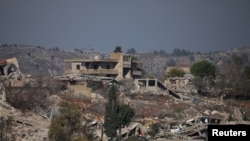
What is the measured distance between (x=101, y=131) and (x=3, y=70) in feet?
68.5

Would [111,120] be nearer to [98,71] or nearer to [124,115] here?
[124,115]

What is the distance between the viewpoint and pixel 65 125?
97.0 feet

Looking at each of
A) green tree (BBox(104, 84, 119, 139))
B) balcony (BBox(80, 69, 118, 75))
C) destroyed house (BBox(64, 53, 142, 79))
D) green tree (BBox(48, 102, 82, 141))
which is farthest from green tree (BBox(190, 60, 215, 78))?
green tree (BBox(48, 102, 82, 141))

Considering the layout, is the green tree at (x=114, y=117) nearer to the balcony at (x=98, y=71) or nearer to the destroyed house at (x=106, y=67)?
the balcony at (x=98, y=71)

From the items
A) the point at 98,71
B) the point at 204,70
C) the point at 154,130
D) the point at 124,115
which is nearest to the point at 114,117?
the point at 124,115

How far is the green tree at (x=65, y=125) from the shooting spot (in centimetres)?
2859

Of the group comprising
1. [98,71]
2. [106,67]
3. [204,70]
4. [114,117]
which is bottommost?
[114,117]

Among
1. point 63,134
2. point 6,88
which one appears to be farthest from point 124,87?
point 63,134

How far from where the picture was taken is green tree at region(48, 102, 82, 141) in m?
28.6

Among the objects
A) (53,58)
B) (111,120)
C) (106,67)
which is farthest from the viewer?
(53,58)

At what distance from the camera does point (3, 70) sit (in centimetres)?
Answer: 5153

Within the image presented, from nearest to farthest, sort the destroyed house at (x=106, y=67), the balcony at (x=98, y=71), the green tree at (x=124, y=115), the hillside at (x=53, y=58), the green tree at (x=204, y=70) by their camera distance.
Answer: the green tree at (x=124, y=115) → the balcony at (x=98, y=71) → the destroyed house at (x=106, y=67) → the green tree at (x=204, y=70) → the hillside at (x=53, y=58)

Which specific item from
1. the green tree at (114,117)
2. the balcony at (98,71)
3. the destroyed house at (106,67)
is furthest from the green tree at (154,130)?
the destroyed house at (106,67)

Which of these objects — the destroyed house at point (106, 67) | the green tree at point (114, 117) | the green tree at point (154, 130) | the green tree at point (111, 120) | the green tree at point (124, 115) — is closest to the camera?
the green tree at point (111, 120)
